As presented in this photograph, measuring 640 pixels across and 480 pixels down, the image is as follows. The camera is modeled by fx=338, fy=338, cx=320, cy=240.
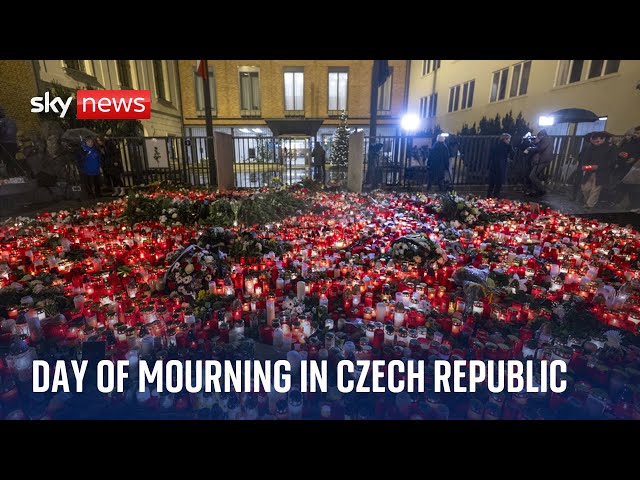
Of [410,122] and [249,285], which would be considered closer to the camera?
[249,285]

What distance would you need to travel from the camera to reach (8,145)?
964cm

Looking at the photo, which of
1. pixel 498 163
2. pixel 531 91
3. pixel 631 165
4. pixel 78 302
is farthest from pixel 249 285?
pixel 531 91

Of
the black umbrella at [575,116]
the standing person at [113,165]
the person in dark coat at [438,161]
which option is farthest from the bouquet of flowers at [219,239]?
the black umbrella at [575,116]

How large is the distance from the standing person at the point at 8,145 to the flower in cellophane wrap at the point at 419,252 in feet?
36.2

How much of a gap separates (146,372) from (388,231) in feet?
16.4

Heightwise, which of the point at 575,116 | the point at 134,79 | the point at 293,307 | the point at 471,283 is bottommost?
the point at 293,307

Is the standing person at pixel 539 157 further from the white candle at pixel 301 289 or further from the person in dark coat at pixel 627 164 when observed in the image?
the white candle at pixel 301 289

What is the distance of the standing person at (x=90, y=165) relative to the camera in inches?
390

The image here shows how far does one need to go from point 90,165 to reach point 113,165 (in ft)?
4.53

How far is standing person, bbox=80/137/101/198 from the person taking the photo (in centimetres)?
991

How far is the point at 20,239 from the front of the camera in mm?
5910

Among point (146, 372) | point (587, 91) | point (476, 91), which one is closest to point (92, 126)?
point (146, 372)

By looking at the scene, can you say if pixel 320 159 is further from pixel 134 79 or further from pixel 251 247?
pixel 134 79
